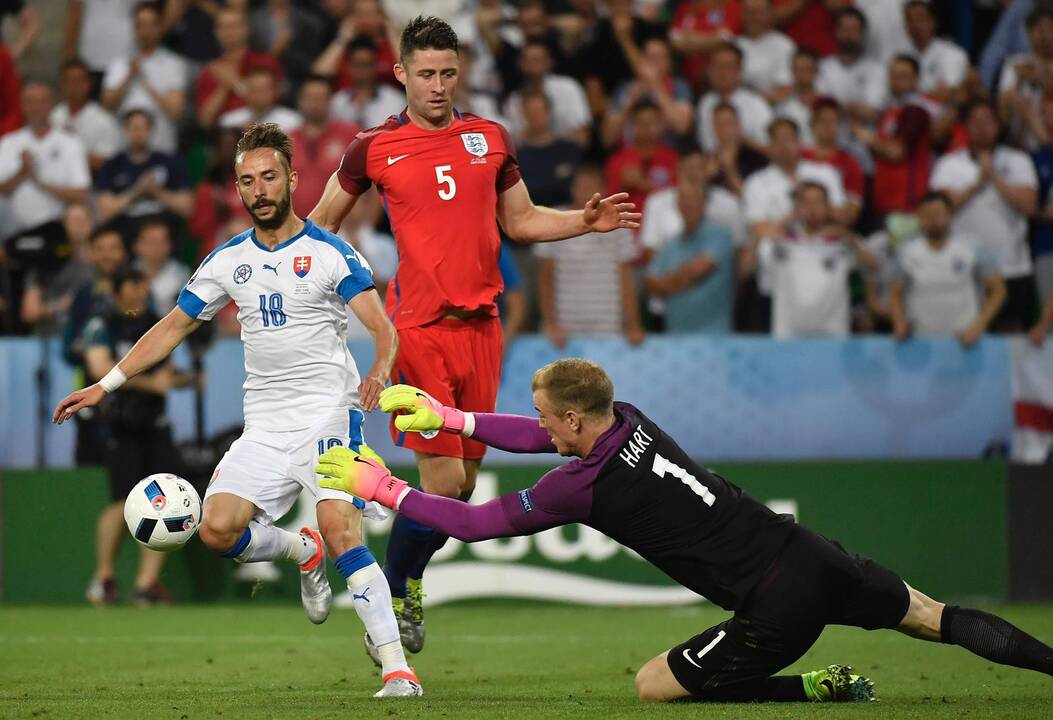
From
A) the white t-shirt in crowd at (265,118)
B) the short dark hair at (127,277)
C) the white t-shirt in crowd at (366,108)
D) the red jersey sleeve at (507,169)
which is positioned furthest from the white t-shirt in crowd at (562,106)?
the red jersey sleeve at (507,169)

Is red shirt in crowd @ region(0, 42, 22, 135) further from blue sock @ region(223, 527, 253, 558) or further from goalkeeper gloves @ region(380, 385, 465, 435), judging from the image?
goalkeeper gloves @ region(380, 385, 465, 435)

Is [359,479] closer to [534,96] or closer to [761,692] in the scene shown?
[761,692]

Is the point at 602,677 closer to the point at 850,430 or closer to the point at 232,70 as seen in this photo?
the point at 850,430

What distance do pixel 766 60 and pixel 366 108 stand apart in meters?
4.00

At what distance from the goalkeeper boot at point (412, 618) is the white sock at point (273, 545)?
1.87 feet

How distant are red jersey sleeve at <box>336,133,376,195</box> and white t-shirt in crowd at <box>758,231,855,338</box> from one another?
18.5 feet

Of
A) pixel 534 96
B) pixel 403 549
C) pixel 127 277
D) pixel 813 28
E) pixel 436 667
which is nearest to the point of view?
pixel 403 549

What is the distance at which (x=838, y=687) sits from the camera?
A: 6660 millimetres

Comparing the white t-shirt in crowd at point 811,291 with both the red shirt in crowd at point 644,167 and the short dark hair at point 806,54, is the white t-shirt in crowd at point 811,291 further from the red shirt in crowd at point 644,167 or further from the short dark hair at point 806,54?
the short dark hair at point 806,54

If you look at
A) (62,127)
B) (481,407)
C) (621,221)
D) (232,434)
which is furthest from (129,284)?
(621,221)

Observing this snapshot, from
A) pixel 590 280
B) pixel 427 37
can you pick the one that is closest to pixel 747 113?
pixel 590 280

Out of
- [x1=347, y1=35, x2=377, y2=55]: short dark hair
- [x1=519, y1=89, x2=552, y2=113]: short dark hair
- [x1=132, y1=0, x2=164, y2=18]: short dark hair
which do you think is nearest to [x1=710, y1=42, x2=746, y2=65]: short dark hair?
[x1=519, y1=89, x2=552, y2=113]: short dark hair

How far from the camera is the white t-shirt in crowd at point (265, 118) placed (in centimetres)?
1403

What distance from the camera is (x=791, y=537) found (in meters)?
6.51
